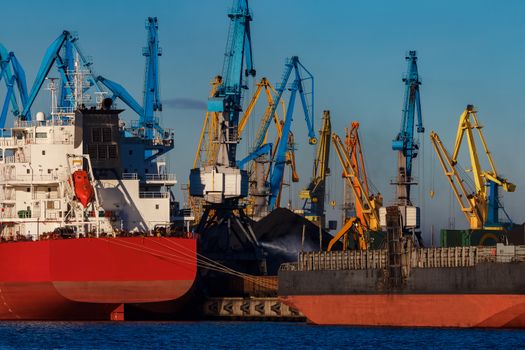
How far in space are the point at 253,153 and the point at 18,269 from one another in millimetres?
36029

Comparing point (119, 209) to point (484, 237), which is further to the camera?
point (484, 237)

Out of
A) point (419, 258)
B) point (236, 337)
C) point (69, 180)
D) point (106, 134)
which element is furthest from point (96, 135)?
point (419, 258)

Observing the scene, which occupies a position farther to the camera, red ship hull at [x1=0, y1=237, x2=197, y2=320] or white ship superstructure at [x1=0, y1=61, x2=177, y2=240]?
white ship superstructure at [x1=0, y1=61, x2=177, y2=240]

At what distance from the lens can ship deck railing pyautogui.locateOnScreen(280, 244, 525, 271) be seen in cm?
6688

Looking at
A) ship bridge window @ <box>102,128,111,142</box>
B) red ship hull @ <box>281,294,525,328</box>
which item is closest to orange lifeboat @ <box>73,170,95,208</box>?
ship bridge window @ <box>102,128,111,142</box>

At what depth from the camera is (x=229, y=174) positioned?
85.8 meters

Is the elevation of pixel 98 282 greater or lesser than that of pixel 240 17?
lesser

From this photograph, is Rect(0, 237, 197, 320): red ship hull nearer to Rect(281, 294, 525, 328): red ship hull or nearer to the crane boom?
Rect(281, 294, 525, 328): red ship hull

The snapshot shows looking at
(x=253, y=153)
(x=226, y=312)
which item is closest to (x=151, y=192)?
(x=226, y=312)

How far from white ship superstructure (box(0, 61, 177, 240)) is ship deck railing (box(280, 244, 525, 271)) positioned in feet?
26.3

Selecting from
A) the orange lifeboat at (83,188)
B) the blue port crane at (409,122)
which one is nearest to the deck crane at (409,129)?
the blue port crane at (409,122)

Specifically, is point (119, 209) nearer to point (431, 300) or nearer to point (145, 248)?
point (145, 248)

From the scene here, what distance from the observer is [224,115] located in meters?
88.2

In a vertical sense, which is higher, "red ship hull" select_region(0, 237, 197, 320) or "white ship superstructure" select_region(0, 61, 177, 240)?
"white ship superstructure" select_region(0, 61, 177, 240)
